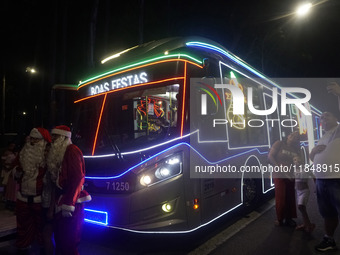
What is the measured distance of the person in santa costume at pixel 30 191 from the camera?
152 inches

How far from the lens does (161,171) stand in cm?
400

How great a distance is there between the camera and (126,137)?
4617 millimetres

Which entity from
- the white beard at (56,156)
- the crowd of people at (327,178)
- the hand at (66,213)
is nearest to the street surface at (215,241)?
the crowd of people at (327,178)

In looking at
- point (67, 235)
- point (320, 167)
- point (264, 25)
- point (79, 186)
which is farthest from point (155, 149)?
point (264, 25)

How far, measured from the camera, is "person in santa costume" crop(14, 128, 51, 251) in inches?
152

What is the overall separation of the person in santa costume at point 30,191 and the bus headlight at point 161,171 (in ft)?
4.51

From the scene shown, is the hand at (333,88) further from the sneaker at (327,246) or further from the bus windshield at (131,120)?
the bus windshield at (131,120)

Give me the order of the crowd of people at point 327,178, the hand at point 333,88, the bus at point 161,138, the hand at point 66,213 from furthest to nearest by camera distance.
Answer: the hand at point 333,88, the crowd of people at point 327,178, the bus at point 161,138, the hand at point 66,213

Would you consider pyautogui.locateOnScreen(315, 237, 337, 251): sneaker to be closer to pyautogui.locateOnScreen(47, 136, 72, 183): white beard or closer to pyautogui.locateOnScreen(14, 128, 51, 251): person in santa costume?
pyautogui.locateOnScreen(47, 136, 72, 183): white beard

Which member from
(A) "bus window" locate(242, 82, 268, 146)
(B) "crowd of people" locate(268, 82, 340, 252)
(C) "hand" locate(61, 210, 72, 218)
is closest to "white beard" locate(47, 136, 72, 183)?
(C) "hand" locate(61, 210, 72, 218)

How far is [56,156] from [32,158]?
64 centimetres

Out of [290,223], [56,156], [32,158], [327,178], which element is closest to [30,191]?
[32,158]

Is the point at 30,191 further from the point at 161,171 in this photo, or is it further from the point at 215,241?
the point at 215,241

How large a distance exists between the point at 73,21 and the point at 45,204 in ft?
48.0
